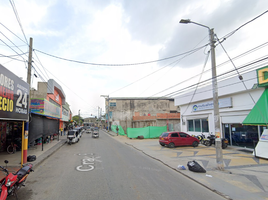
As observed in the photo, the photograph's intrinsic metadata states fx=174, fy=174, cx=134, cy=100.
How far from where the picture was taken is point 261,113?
36.4 feet

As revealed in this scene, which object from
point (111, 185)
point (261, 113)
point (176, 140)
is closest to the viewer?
point (111, 185)

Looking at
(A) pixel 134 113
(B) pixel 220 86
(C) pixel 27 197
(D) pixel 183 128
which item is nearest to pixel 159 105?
(A) pixel 134 113

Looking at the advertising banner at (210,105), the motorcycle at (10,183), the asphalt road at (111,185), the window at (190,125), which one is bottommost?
the asphalt road at (111,185)

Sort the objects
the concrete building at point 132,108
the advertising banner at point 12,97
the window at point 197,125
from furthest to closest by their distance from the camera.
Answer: the concrete building at point 132,108, the window at point 197,125, the advertising banner at point 12,97

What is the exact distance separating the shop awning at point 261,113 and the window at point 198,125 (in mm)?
7323

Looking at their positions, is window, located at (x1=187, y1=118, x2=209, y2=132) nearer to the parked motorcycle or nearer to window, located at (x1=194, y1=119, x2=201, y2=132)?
window, located at (x1=194, y1=119, x2=201, y2=132)

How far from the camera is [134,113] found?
189 feet

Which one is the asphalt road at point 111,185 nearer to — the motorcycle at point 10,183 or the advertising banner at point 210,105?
the motorcycle at point 10,183

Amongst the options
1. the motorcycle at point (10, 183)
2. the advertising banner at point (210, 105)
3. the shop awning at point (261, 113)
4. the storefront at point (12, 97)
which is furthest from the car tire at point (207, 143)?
the motorcycle at point (10, 183)

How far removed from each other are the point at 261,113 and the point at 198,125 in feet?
30.8

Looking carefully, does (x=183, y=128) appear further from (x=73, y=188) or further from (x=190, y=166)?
(x=73, y=188)

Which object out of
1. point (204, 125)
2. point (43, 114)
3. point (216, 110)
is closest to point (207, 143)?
point (204, 125)

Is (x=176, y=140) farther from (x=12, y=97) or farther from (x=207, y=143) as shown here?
(x=12, y=97)

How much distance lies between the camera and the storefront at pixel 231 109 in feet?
43.8
